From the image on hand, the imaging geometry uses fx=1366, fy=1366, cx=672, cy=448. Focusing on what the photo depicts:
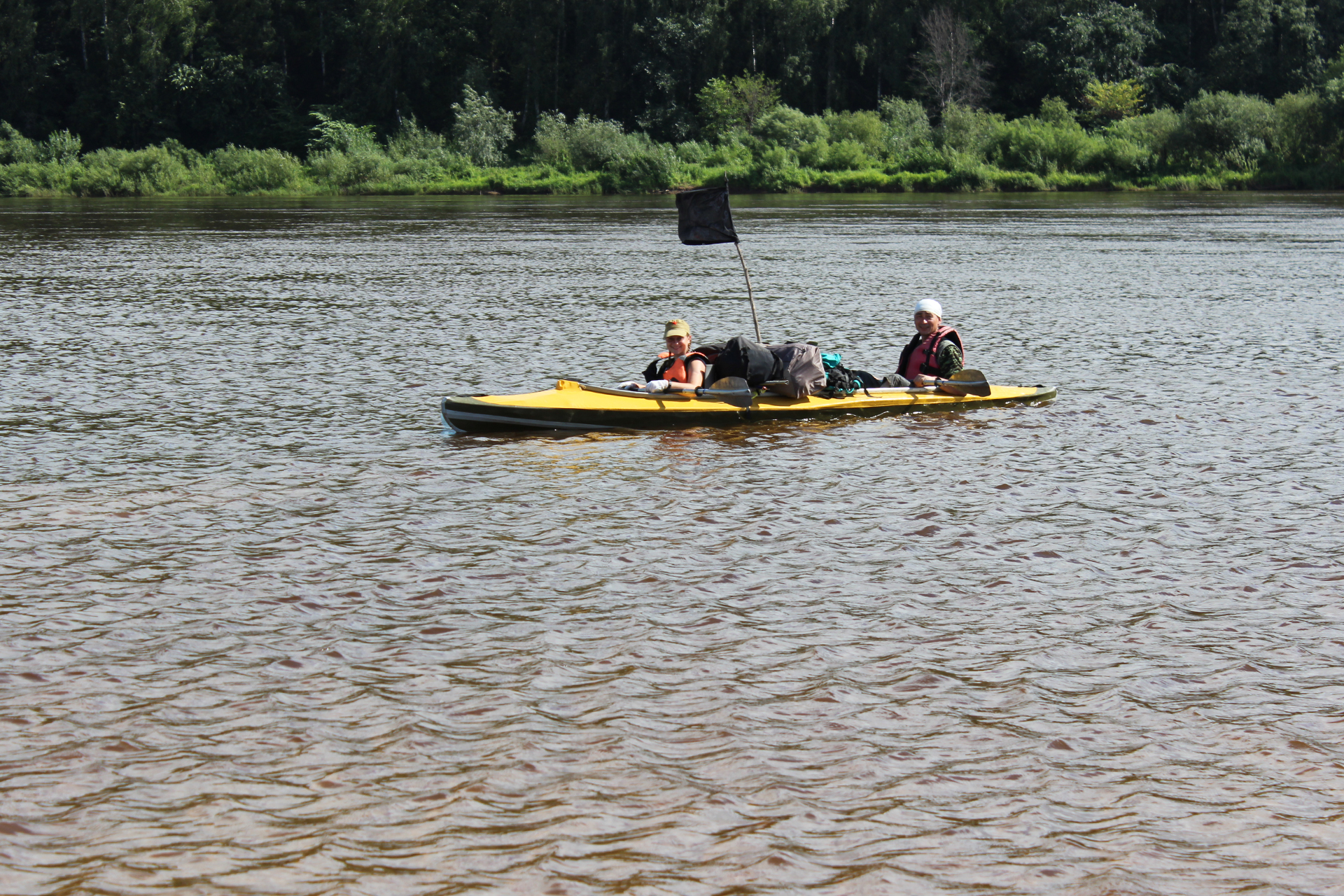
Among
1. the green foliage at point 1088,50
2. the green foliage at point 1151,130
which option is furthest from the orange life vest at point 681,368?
the green foliage at point 1088,50

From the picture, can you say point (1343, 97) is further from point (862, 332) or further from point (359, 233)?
point (862, 332)

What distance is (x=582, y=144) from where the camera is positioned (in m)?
61.8

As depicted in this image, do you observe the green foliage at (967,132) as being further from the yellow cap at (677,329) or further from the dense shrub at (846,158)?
the yellow cap at (677,329)

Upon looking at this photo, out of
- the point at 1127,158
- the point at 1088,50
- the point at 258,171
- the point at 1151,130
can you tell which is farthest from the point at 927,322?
the point at 1088,50

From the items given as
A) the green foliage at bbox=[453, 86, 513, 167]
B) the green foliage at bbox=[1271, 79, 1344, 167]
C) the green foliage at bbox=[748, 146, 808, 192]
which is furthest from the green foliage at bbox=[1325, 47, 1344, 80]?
the green foliage at bbox=[453, 86, 513, 167]

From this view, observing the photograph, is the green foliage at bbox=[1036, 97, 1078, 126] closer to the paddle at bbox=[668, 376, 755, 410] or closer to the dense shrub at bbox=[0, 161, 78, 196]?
the dense shrub at bbox=[0, 161, 78, 196]

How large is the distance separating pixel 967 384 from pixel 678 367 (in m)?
2.74

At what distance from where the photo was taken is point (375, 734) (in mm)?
5375

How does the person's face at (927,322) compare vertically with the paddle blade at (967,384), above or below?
above

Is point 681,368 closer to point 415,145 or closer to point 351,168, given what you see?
point 351,168

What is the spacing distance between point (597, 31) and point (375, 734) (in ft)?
232

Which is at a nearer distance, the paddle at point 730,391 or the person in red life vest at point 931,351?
the paddle at point 730,391

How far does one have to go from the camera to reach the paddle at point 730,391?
11539mm

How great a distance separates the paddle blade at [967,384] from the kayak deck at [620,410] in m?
0.68
